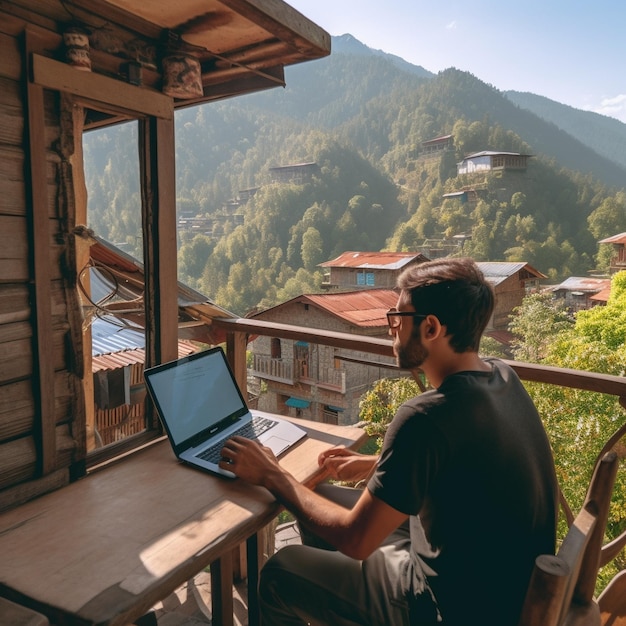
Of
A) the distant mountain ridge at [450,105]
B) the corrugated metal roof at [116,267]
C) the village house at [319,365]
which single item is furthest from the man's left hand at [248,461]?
the distant mountain ridge at [450,105]

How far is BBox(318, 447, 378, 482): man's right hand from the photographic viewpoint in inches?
64.5

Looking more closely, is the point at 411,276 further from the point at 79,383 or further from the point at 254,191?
the point at 254,191

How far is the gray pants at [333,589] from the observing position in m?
1.24

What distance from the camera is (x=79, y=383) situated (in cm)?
176

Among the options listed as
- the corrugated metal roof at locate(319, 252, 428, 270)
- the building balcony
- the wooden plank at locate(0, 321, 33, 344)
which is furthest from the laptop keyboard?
the corrugated metal roof at locate(319, 252, 428, 270)

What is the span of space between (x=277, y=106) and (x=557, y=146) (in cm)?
5217

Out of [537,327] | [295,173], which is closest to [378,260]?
[537,327]

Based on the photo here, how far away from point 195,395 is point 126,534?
0.58 m

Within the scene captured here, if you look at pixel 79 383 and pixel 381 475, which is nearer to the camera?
pixel 381 475

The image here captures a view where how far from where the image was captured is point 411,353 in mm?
1329

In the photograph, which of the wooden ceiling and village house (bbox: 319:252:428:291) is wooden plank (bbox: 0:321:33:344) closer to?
the wooden ceiling

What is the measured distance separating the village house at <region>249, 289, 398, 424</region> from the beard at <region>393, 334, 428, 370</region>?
60.2 feet

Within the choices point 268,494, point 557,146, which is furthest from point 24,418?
point 557,146

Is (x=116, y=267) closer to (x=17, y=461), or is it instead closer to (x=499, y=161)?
(x=17, y=461)
